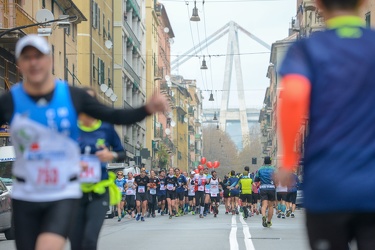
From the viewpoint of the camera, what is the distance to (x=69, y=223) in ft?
21.6

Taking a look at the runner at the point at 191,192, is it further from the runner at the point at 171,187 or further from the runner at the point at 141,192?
the runner at the point at 141,192

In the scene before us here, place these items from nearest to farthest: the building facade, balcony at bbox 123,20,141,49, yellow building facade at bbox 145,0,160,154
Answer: the building facade < balcony at bbox 123,20,141,49 < yellow building facade at bbox 145,0,160,154

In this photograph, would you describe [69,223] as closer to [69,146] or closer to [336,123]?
[69,146]

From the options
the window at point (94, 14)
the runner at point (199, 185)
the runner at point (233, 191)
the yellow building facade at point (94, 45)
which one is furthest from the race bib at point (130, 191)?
the window at point (94, 14)

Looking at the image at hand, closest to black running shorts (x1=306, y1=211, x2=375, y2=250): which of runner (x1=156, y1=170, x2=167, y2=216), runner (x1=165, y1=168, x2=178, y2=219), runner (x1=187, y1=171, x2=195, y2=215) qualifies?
runner (x1=165, y1=168, x2=178, y2=219)

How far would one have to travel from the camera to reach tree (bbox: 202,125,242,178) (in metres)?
177

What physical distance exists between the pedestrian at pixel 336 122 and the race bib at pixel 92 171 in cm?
452

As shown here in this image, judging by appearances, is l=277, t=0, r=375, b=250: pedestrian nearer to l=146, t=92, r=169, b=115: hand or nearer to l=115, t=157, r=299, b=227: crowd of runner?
l=146, t=92, r=169, b=115: hand

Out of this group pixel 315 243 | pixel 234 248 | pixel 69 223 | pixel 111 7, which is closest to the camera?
pixel 315 243

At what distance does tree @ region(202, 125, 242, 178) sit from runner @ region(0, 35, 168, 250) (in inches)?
6642

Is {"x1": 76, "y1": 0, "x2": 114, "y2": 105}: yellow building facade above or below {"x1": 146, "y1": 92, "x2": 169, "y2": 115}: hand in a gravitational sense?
above

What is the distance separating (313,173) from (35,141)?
233 centimetres

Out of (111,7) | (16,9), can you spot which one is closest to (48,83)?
(16,9)

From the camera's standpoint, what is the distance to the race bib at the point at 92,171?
9.38m
